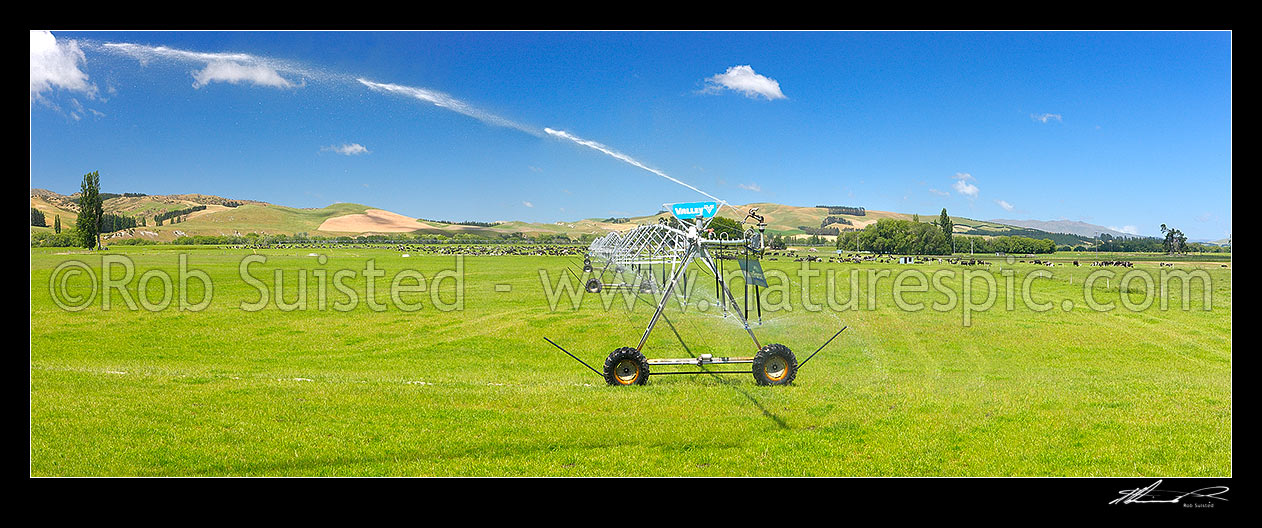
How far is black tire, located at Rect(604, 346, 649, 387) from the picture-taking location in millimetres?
15953

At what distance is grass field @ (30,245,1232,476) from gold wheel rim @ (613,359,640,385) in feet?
1.46

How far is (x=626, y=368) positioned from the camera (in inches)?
637

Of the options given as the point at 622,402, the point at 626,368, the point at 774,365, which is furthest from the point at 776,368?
the point at 622,402

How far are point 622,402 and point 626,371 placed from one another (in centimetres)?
154

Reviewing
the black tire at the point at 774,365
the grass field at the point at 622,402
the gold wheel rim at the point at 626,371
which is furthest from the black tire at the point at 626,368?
the black tire at the point at 774,365

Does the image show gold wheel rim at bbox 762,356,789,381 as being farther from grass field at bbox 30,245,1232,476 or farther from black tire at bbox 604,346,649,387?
black tire at bbox 604,346,649,387

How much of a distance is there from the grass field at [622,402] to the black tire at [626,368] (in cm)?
35

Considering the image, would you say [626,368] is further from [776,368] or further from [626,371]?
[776,368]

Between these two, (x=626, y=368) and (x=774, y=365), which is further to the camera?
(x=626, y=368)

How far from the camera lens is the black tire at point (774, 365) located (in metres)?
15.6

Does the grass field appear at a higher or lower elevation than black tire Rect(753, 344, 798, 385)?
lower

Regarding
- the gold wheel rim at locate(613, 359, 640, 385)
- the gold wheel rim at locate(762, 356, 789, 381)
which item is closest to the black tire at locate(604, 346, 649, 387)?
the gold wheel rim at locate(613, 359, 640, 385)
